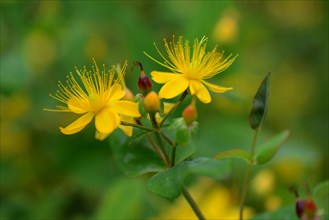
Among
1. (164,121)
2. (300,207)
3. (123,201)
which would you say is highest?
(164,121)

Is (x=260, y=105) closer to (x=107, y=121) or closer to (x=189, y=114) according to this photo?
(x=189, y=114)

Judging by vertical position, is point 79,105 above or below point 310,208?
above

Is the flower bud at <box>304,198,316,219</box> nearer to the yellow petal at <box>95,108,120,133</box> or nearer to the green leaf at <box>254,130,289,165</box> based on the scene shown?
the green leaf at <box>254,130,289,165</box>

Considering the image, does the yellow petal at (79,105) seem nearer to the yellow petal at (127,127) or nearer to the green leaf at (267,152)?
the yellow petal at (127,127)

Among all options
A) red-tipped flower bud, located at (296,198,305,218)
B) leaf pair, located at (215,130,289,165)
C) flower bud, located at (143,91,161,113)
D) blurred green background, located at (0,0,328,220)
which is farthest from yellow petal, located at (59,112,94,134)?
blurred green background, located at (0,0,328,220)

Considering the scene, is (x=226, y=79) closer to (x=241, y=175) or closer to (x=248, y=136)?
(x=248, y=136)

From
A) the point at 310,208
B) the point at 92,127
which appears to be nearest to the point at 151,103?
the point at 310,208

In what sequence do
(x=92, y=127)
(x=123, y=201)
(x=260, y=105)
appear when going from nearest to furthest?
(x=260, y=105) → (x=123, y=201) → (x=92, y=127)
